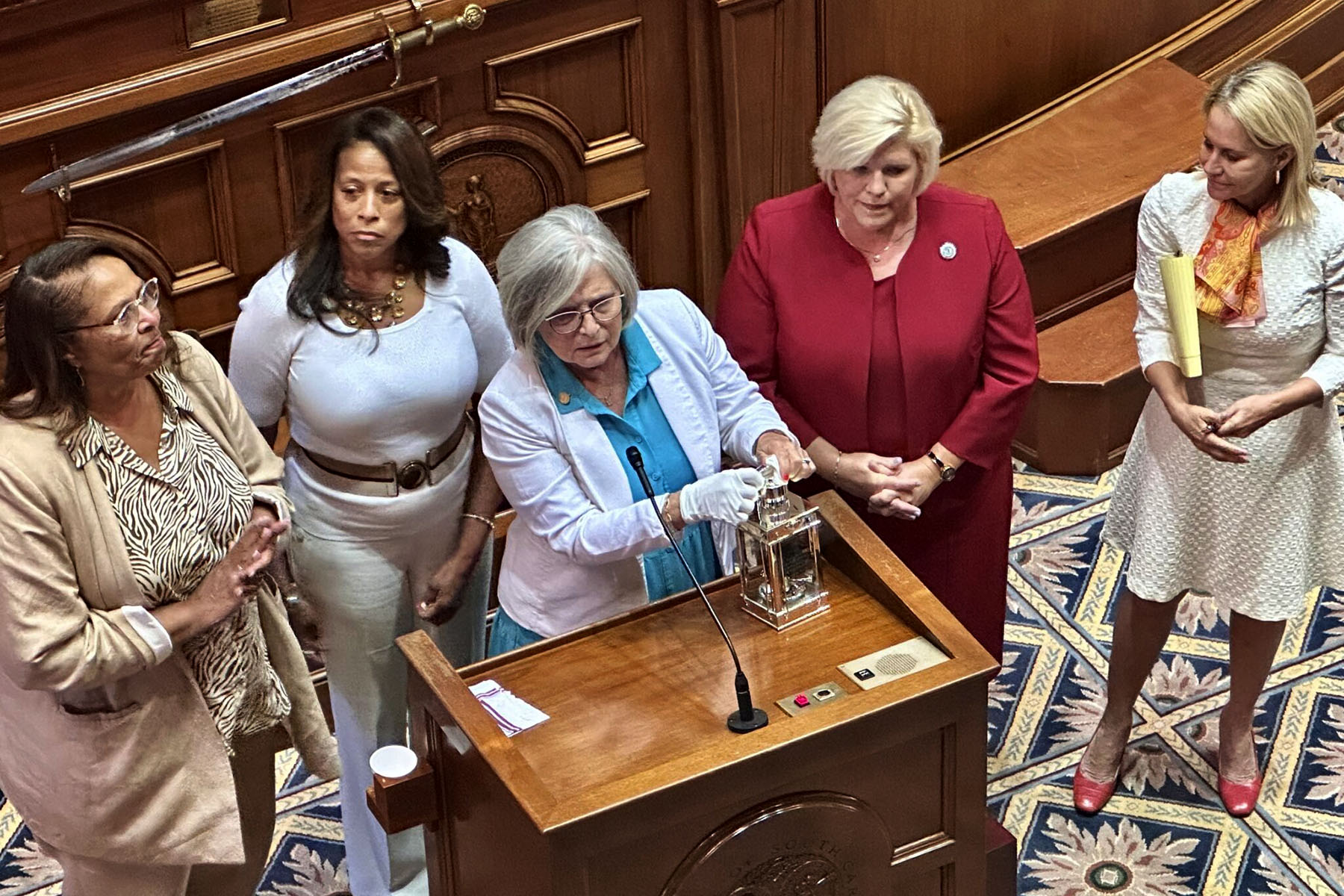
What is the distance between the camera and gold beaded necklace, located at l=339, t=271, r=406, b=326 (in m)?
3.29

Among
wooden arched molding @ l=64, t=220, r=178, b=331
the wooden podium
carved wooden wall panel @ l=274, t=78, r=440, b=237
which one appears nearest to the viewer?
the wooden podium

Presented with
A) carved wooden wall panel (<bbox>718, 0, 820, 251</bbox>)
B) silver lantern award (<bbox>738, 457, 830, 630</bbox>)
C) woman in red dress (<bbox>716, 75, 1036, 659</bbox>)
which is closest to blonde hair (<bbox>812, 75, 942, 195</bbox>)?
woman in red dress (<bbox>716, 75, 1036, 659</bbox>)

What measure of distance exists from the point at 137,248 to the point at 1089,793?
2509mm

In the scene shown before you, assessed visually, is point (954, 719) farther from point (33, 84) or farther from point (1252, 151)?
point (33, 84)

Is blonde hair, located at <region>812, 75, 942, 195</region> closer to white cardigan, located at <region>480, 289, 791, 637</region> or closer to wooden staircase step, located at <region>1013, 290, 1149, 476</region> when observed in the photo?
white cardigan, located at <region>480, 289, 791, 637</region>

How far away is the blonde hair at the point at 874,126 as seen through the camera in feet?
11.0

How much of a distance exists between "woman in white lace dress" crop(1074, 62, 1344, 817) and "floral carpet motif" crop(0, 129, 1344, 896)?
16cm

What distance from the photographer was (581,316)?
3.05 m

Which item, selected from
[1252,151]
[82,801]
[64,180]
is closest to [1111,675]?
[1252,151]

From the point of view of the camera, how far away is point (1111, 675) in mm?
4098

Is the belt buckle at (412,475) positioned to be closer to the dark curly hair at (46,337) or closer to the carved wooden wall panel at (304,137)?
the dark curly hair at (46,337)

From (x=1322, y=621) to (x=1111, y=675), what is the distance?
958mm

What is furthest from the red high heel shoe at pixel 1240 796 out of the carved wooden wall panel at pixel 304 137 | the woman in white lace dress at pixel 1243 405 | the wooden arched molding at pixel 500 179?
the carved wooden wall panel at pixel 304 137

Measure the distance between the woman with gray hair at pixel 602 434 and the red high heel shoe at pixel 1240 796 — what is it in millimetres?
1473
